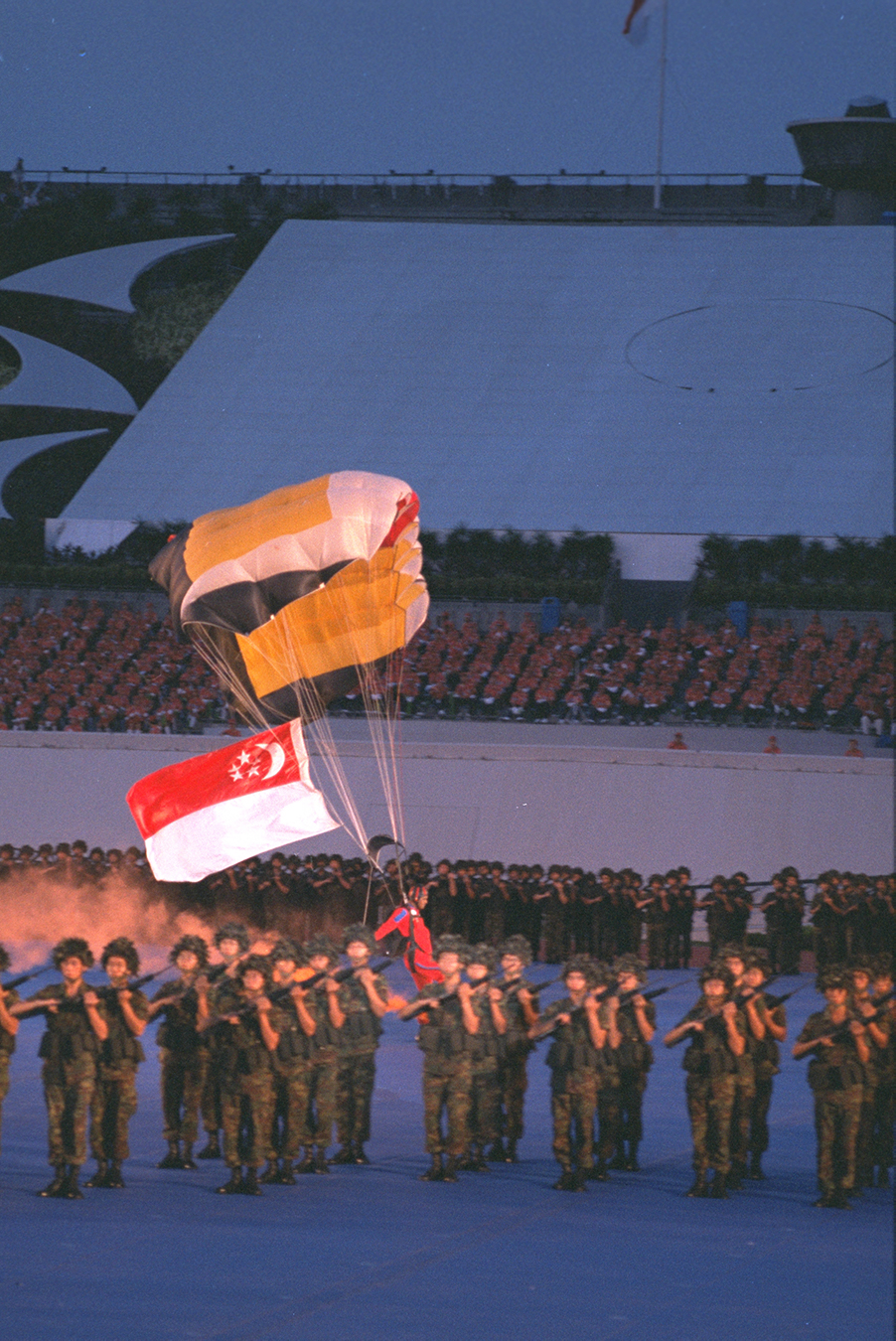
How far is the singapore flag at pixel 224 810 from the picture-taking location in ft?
45.6

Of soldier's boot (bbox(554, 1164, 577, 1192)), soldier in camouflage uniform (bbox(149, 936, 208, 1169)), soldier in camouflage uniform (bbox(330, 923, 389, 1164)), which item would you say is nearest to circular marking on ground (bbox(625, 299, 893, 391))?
soldier in camouflage uniform (bbox(330, 923, 389, 1164))

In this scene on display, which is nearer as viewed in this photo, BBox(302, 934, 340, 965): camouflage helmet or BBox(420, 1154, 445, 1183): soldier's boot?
BBox(420, 1154, 445, 1183): soldier's boot

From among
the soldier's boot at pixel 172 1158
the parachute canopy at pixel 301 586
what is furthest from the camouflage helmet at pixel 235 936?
the parachute canopy at pixel 301 586

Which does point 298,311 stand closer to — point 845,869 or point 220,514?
point 845,869

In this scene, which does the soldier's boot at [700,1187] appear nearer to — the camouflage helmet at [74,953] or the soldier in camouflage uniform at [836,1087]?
the soldier in camouflage uniform at [836,1087]

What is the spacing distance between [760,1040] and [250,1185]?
3.00 m

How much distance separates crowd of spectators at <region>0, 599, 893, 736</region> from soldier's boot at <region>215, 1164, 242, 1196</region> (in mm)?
15783

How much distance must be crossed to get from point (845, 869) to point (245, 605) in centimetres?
1190

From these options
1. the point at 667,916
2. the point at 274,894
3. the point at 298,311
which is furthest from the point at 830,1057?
the point at 298,311

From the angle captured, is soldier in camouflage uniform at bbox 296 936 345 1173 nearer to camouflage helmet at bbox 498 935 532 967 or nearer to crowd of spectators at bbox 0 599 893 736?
camouflage helmet at bbox 498 935 532 967

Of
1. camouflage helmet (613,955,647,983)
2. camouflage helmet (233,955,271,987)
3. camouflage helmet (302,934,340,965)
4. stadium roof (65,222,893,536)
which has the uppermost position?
stadium roof (65,222,893,536)

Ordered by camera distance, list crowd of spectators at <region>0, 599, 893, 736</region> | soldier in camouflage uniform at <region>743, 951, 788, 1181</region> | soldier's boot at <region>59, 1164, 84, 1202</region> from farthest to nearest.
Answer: crowd of spectators at <region>0, 599, 893, 736</region> → soldier in camouflage uniform at <region>743, 951, 788, 1181</region> → soldier's boot at <region>59, 1164, 84, 1202</region>

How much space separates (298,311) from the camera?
4122cm

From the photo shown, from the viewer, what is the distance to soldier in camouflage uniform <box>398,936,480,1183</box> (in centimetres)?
1071
